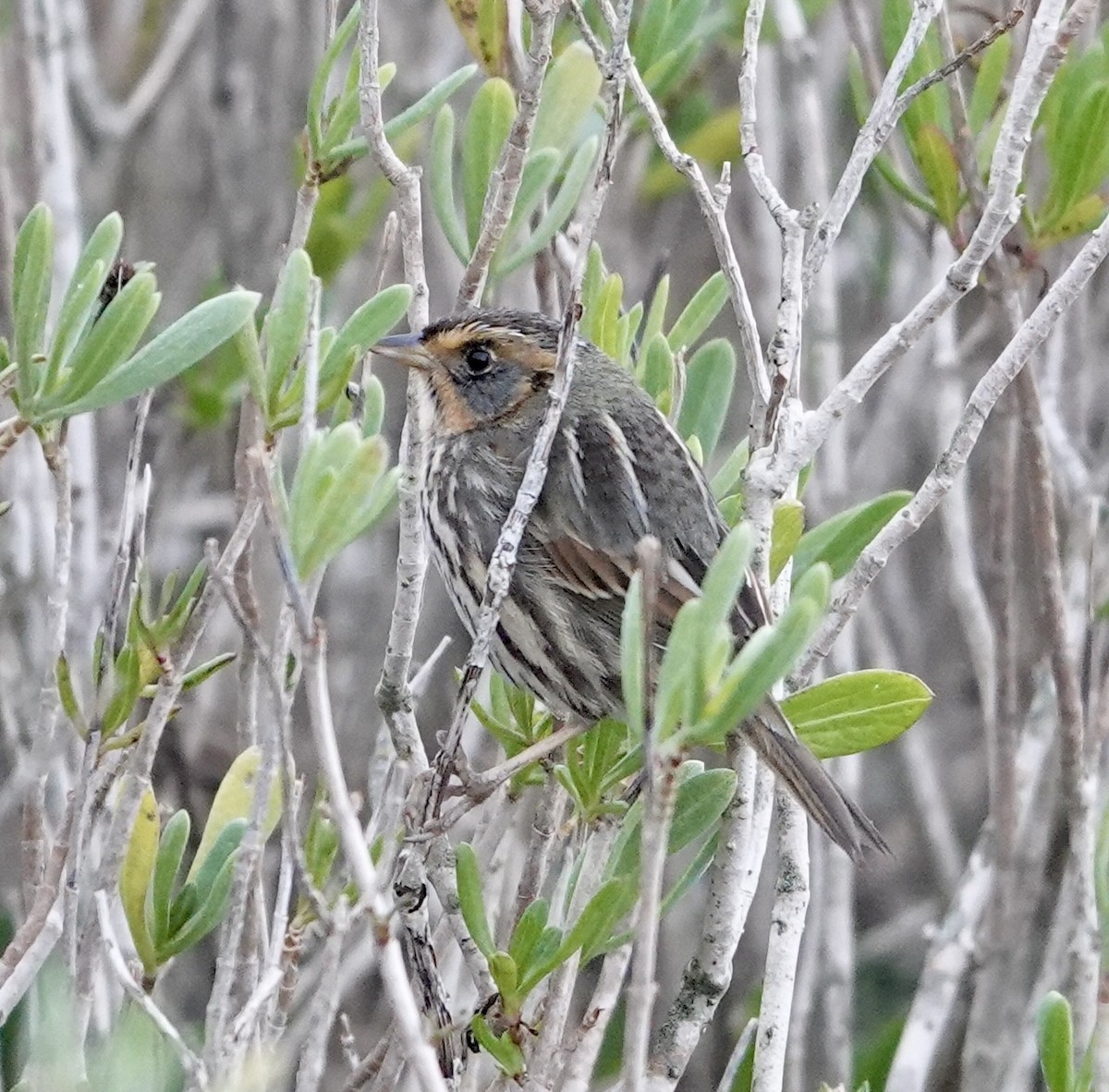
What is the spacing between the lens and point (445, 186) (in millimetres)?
2467

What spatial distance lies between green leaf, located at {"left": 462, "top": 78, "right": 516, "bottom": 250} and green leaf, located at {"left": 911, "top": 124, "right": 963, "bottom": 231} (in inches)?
29.5

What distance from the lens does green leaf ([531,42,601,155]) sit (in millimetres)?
2465

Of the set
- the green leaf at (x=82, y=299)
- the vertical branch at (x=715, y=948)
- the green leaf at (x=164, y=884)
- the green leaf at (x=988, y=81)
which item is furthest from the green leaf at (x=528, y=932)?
the green leaf at (x=988, y=81)

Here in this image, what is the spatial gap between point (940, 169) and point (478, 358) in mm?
869

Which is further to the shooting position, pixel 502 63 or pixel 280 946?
pixel 502 63

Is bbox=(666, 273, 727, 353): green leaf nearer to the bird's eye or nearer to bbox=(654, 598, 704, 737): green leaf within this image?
the bird's eye

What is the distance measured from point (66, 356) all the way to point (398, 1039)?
0.86 metres

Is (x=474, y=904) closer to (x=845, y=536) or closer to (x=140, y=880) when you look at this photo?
(x=140, y=880)

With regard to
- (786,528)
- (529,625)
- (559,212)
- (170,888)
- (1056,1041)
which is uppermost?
(559,212)

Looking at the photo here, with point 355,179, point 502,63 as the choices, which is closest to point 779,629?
point 502,63

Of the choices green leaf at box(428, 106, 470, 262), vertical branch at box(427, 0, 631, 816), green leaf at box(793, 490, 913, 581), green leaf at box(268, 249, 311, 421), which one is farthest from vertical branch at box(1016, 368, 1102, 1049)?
green leaf at box(268, 249, 311, 421)

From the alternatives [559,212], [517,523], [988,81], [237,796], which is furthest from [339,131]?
[988,81]

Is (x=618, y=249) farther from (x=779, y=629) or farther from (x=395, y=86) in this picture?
(x=779, y=629)

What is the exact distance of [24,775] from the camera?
2170mm
